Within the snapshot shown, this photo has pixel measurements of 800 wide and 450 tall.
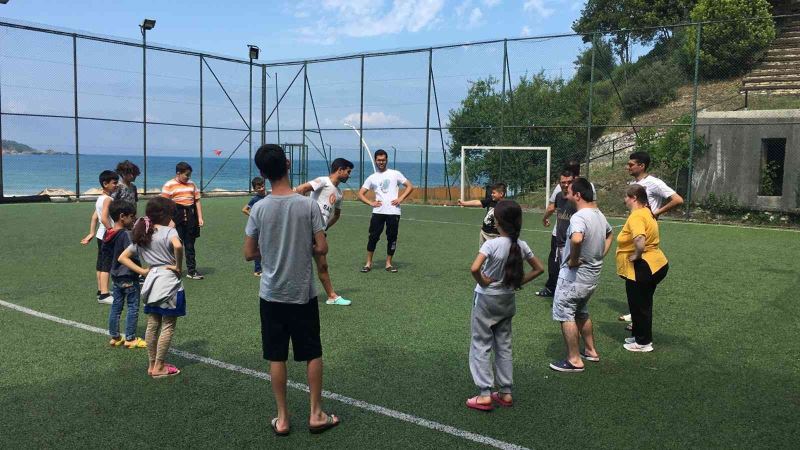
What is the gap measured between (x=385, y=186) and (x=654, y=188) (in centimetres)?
415

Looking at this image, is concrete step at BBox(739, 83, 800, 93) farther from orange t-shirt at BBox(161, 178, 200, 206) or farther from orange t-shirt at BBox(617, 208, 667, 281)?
orange t-shirt at BBox(161, 178, 200, 206)

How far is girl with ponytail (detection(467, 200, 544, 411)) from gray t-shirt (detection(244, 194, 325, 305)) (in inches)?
45.0

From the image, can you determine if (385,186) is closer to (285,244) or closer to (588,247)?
(588,247)

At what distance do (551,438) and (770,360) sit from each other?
2.75m

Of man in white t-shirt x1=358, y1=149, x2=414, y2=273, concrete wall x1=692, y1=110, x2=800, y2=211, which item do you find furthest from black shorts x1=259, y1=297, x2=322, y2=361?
concrete wall x1=692, y1=110, x2=800, y2=211

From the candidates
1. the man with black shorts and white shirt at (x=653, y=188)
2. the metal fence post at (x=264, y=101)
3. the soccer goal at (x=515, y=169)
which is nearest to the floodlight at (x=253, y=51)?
the metal fence post at (x=264, y=101)

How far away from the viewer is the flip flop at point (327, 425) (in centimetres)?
389

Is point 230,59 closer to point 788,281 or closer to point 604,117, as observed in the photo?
point 604,117

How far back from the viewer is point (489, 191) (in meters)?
7.48

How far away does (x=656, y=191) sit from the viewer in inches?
259

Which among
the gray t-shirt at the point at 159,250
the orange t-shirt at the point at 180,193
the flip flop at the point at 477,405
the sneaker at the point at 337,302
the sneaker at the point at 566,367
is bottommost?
the flip flop at the point at 477,405

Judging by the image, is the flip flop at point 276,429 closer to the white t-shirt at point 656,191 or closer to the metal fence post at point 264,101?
the white t-shirt at point 656,191

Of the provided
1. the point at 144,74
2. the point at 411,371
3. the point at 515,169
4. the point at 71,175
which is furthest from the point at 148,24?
the point at 71,175

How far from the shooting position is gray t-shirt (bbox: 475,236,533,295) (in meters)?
4.21
